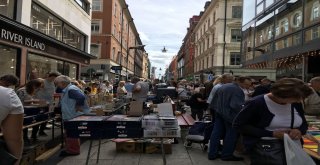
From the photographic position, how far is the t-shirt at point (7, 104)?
10.5 feet

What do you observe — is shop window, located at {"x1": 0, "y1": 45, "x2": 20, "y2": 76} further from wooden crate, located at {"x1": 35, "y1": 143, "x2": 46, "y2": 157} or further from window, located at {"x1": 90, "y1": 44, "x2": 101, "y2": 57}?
window, located at {"x1": 90, "y1": 44, "x2": 101, "y2": 57}

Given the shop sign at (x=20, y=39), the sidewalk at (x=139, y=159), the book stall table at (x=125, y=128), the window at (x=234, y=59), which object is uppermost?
the window at (x=234, y=59)

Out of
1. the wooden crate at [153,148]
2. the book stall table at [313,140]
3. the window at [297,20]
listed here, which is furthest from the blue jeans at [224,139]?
the window at [297,20]

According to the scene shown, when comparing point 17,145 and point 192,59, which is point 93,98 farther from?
point 192,59

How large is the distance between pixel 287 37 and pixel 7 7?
506 inches

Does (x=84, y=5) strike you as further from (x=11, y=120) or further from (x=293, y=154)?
(x=293, y=154)

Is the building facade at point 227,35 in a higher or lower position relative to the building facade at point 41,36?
higher

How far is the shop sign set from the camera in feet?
42.5

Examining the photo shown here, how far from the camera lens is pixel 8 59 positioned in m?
14.4

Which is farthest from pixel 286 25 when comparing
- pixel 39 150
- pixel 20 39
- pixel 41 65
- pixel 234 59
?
pixel 234 59

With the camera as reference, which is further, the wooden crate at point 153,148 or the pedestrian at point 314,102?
the wooden crate at point 153,148

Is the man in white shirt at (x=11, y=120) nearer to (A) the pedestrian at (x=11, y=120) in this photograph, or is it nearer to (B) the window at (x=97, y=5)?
(A) the pedestrian at (x=11, y=120)

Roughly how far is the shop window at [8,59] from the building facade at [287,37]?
38.3 ft

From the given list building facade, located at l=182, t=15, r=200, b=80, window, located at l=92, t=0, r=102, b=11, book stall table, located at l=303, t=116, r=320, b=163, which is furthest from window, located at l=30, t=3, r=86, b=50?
building facade, located at l=182, t=15, r=200, b=80
